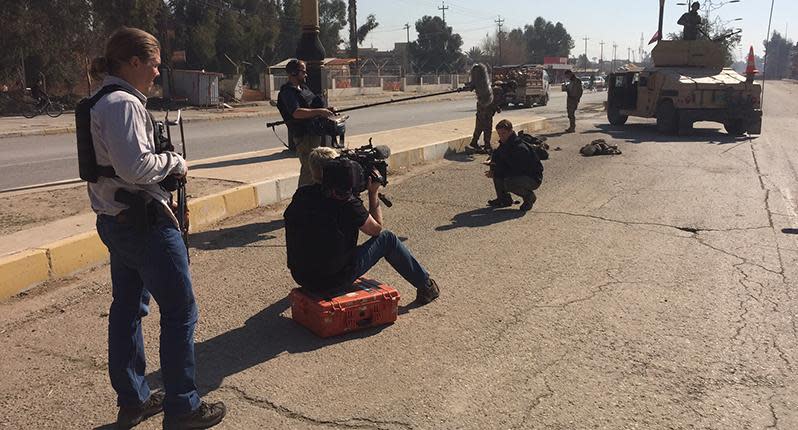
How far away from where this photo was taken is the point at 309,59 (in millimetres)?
8641

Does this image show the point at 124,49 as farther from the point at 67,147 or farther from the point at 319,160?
the point at 67,147

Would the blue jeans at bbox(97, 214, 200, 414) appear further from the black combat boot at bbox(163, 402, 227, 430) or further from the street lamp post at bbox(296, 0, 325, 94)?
the street lamp post at bbox(296, 0, 325, 94)

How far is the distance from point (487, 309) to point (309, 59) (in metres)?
Answer: 5.17

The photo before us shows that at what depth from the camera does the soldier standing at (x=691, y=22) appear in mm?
20000

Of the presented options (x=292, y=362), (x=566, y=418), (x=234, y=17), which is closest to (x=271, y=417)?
(x=292, y=362)

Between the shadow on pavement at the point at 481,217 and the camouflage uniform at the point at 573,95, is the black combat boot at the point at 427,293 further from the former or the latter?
the camouflage uniform at the point at 573,95

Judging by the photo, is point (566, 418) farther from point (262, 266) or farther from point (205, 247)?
point (205, 247)

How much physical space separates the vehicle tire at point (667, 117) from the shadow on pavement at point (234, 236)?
12933 mm

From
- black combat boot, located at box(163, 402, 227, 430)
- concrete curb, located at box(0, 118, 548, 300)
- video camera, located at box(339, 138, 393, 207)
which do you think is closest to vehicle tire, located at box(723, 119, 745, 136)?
concrete curb, located at box(0, 118, 548, 300)

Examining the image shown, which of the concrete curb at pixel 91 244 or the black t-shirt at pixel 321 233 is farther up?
the black t-shirt at pixel 321 233

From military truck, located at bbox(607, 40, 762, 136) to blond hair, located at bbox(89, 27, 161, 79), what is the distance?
16089mm

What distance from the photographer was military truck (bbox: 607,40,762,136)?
1619 cm

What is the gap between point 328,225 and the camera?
4078mm

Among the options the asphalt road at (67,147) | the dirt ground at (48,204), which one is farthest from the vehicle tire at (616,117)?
the dirt ground at (48,204)
